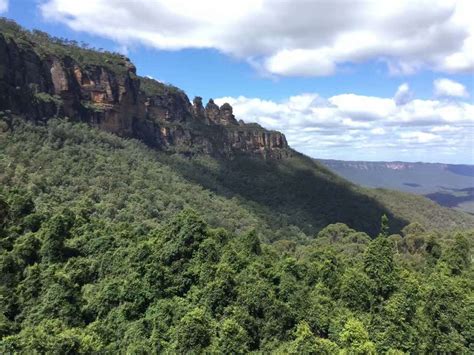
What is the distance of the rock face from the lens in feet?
321

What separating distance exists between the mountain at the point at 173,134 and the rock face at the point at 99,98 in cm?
28

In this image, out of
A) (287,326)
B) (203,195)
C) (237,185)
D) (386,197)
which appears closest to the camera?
(287,326)

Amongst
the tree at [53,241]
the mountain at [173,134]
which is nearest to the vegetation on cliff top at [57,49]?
the mountain at [173,134]

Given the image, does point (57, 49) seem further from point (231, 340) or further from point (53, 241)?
point (231, 340)

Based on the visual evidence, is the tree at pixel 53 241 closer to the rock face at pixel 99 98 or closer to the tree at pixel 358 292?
the tree at pixel 358 292

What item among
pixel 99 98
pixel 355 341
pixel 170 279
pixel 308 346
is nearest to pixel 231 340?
pixel 308 346

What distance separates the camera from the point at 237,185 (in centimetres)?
15850

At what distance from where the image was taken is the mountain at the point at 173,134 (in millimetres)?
103656

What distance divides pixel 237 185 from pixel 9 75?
281 feet

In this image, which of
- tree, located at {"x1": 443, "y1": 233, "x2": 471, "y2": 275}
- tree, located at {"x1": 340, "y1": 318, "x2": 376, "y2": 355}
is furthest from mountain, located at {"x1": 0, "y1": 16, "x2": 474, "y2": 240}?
tree, located at {"x1": 340, "y1": 318, "x2": 376, "y2": 355}

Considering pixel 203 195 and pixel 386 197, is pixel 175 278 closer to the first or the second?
pixel 203 195

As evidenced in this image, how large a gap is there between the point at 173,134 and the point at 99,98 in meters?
44.8

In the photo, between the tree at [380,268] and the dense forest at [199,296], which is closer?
the dense forest at [199,296]

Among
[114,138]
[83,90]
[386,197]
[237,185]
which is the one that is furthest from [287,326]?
[386,197]
